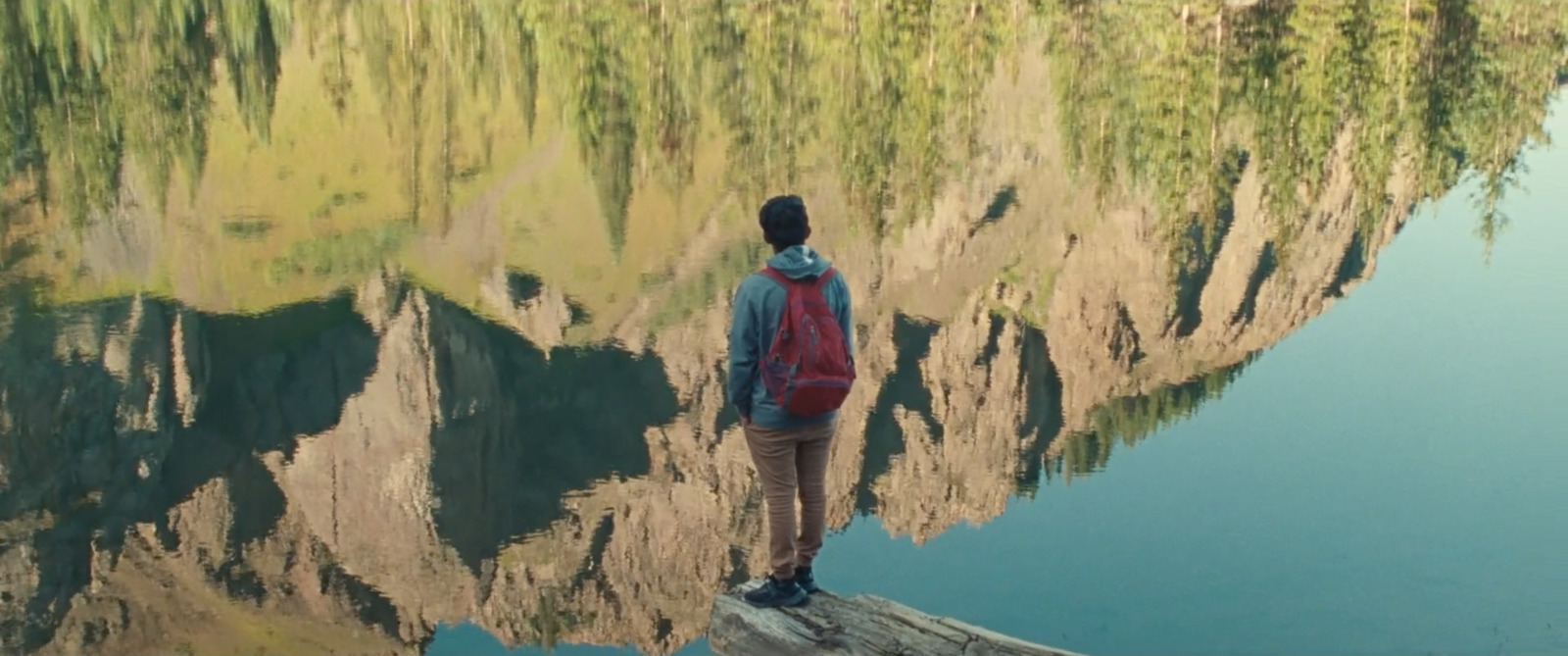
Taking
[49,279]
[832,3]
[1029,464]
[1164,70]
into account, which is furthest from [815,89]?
[1029,464]

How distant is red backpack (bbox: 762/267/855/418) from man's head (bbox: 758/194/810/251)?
0.24 meters

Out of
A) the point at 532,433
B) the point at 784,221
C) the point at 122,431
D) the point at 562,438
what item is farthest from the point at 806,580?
the point at 122,431

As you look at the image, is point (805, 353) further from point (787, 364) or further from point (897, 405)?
point (897, 405)

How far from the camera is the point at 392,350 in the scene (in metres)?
55.6

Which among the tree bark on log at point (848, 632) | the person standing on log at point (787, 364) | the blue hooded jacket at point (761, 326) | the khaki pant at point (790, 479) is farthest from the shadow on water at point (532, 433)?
the blue hooded jacket at point (761, 326)

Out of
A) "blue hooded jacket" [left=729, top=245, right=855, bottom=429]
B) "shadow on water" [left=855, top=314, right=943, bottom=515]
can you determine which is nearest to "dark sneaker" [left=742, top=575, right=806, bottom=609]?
"blue hooded jacket" [left=729, top=245, right=855, bottom=429]

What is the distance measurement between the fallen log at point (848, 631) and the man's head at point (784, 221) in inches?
108

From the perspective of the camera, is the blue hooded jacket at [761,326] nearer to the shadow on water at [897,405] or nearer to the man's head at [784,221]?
the man's head at [784,221]

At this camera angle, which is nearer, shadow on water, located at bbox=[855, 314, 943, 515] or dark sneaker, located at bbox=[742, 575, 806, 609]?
dark sneaker, located at bbox=[742, 575, 806, 609]

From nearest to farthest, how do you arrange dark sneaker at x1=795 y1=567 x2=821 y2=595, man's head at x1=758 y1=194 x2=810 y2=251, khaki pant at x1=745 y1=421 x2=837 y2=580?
man's head at x1=758 y1=194 x2=810 y2=251 → khaki pant at x1=745 y1=421 x2=837 y2=580 → dark sneaker at x1=795 y1=567 x2=821 y2=595

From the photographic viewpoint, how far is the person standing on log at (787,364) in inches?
455

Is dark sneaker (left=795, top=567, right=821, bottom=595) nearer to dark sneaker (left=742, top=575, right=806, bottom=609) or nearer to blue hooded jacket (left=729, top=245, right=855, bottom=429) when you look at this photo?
dark sneaker (left=742, top=575, right=806, bottom=609)

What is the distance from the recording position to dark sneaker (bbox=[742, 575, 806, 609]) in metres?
12.2

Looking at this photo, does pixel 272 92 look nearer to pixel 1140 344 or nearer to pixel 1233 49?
pixel 1233 49
